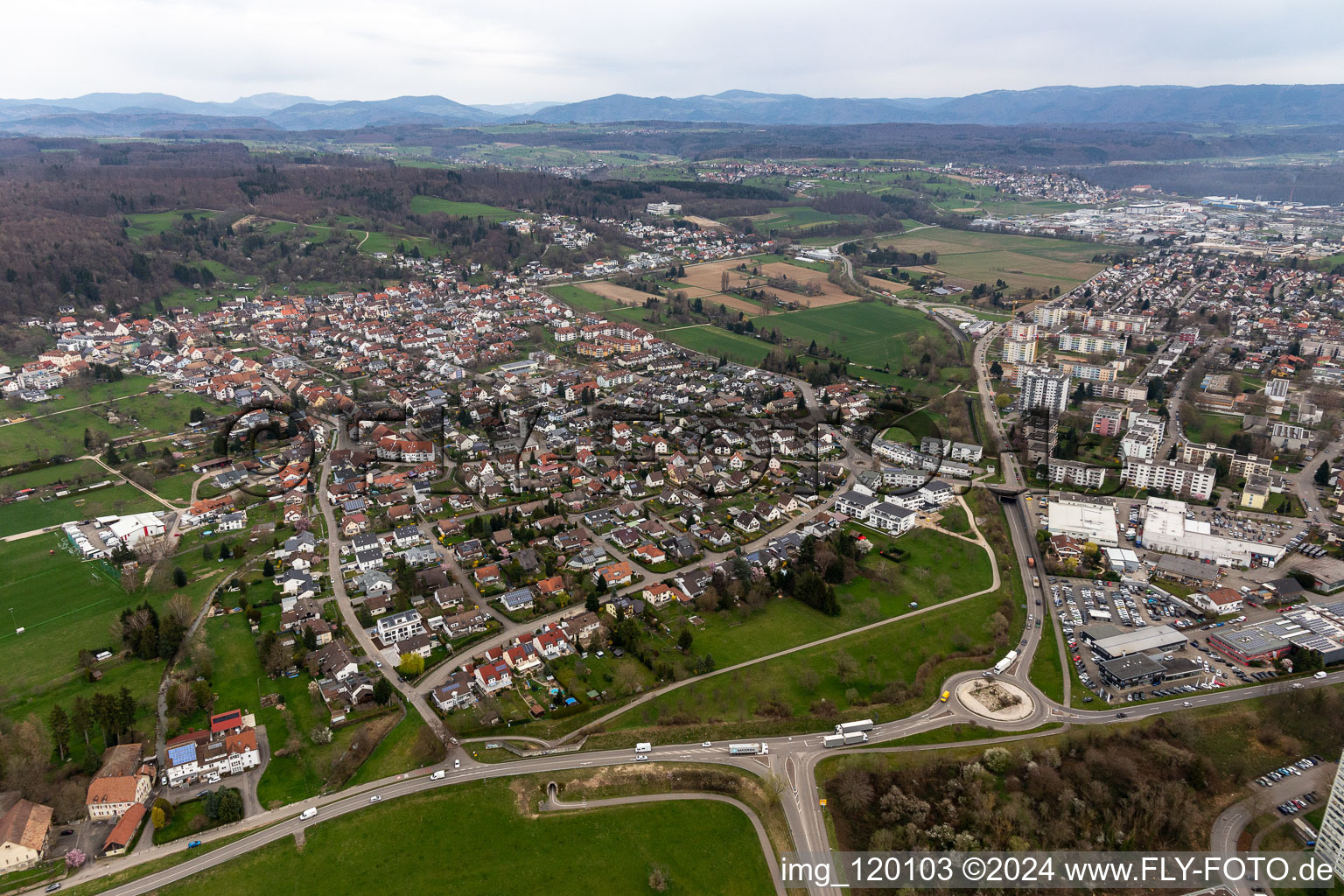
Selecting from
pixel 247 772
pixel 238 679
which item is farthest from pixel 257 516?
pixel 247 772

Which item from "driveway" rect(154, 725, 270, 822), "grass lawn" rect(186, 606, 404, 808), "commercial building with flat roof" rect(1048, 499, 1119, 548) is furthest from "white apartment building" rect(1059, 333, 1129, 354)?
"driveway" rect(154, 725, 270, 822)

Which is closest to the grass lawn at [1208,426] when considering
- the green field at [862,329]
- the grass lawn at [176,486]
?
the green field at [862,329]

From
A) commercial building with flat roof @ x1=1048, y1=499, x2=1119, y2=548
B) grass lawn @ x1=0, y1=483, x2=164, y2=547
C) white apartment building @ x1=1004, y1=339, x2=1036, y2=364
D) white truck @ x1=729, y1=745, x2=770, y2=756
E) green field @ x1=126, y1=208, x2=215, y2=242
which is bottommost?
white truck @ x1=729, y1=745, x2=770, y2=756

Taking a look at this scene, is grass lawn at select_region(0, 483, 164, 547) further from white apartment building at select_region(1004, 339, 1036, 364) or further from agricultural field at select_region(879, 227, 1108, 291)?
agricultural field at select_region(879, 227, 1108, 291)

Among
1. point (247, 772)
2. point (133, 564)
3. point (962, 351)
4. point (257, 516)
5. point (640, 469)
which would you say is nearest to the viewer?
point (247, 772)

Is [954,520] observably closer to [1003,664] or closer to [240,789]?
[1003,664]

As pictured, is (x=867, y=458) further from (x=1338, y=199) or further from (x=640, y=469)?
(x=1338, y=199)
